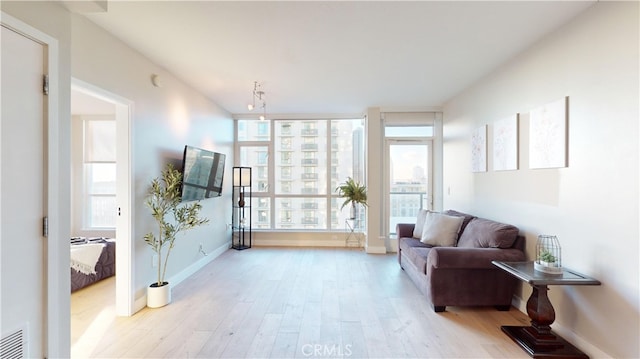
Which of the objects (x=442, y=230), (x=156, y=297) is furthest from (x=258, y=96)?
(x=442, y=230)

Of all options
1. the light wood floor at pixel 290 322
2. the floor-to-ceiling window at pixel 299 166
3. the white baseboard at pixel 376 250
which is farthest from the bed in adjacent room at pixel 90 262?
the white baseboard at pixel 376 250

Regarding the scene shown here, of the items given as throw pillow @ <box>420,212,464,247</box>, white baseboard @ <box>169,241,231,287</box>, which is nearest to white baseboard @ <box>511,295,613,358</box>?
throw pillow @ <box>420,212,464,247</box>

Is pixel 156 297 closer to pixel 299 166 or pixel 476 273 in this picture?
pixel 476 273

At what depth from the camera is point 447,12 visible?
228cm

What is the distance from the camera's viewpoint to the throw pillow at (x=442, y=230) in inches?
147

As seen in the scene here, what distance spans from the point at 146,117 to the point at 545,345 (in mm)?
4104

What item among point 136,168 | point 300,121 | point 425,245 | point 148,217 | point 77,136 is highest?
point 300,121

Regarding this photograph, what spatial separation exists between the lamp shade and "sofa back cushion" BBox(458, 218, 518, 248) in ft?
12.6

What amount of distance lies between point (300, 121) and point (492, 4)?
13.8ft

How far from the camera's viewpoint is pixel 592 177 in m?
2.19

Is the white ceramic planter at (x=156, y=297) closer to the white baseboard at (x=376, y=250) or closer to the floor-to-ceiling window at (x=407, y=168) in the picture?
the white baseboard at (x=376, y=250)

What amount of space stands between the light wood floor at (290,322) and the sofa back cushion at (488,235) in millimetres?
674

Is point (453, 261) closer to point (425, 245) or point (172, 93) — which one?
point (425, 245)

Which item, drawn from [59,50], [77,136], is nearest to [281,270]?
[59,50]
